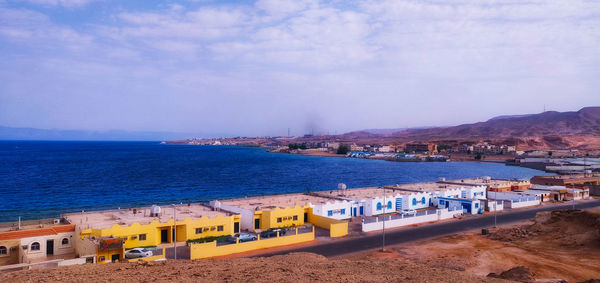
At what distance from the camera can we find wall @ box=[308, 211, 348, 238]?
33309 millimetres

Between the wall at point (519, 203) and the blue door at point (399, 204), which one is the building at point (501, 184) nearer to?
the wall at point (519, 203)

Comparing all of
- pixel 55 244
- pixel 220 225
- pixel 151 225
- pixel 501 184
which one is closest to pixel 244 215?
pixel 220 225

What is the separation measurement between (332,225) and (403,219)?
30.3 feet

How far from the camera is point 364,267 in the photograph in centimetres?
1812

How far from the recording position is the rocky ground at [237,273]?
47.0ft

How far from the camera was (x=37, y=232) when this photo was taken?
2608 centimetres

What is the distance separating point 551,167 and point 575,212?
96285 mm

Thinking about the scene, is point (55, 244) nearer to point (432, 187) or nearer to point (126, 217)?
point (126, 217)

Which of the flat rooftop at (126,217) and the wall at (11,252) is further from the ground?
the flat rooftop at (126,217)

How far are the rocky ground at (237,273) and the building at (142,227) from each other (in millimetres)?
8973

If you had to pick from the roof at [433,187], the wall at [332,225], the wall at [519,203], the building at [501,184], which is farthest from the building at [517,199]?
the wall at [332,225]

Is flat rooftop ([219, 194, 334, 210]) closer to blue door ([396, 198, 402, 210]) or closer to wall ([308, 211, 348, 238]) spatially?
wall ([308, 211, 348, 238])

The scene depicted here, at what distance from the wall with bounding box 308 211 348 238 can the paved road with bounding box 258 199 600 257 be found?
126cm

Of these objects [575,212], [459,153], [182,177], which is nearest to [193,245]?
[575,212]
